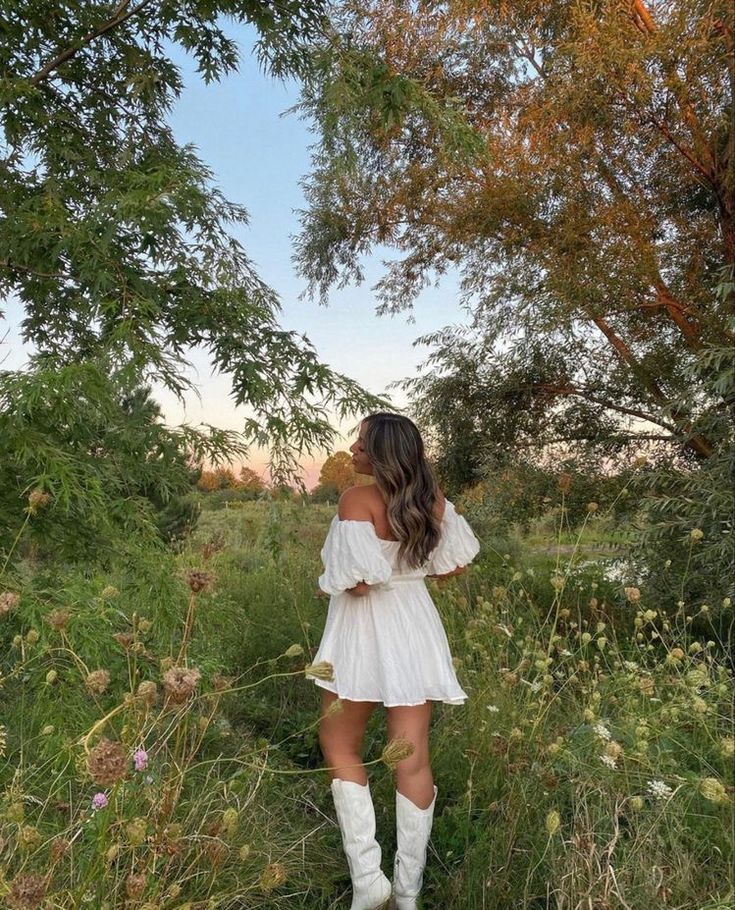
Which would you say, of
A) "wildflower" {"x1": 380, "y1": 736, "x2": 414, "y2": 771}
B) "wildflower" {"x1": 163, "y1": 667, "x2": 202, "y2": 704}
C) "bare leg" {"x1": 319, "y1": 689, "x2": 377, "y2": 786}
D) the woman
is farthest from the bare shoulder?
"wildflower" {"x1": 163, "y1": 667, "x2": 202, "y2": 704}

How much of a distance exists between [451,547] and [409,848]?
1.10 metres

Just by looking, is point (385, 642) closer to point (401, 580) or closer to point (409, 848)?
point (401, 580)

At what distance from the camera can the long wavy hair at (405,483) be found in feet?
10.0

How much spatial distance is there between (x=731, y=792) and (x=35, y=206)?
3.99m

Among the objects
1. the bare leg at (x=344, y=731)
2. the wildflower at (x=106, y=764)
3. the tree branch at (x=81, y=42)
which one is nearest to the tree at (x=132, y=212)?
the tree branch at (x=81, y=42)

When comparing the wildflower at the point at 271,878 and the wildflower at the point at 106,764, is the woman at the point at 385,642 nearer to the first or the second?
the wildflower at the point at 271,878

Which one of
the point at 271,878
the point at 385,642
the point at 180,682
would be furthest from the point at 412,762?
the point at 180,682

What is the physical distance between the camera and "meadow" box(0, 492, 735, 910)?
203cm

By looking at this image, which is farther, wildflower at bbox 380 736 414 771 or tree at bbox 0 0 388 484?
tree at bbox 0 0 388 484

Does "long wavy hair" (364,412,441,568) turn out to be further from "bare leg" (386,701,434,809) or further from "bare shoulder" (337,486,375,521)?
"bare leg" (386,701,434,809)

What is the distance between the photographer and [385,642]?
121 inches

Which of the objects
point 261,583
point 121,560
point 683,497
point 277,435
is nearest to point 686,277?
point 683,497

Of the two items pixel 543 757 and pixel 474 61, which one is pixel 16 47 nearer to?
pixel 543 757

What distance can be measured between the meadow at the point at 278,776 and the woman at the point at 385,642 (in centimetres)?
22
